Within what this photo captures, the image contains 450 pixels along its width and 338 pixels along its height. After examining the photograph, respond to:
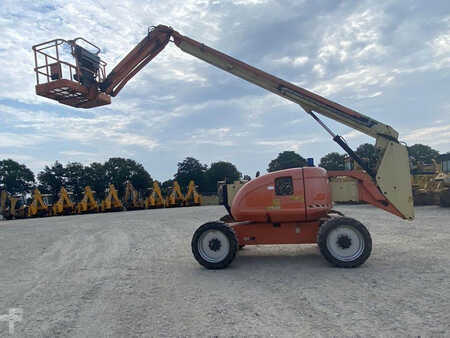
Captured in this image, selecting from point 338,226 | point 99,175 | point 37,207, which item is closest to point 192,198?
point 37,207

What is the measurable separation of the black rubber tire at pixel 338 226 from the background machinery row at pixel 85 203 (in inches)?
1096

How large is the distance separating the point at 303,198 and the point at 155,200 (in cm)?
2785

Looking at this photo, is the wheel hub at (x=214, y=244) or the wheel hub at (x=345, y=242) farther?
the wheel hub at (x=214, y=244)

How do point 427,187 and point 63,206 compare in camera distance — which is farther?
point 63,206

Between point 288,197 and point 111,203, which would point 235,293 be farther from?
point 111,203

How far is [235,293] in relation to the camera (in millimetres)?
5516

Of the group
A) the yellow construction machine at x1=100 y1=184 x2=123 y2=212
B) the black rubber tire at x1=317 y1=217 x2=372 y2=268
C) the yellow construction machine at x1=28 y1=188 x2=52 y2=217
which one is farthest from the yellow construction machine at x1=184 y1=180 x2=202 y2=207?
the black rubber tire at x1=317 y1=217 x2=372 y2=268

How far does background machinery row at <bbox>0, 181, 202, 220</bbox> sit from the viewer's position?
29.2 meters

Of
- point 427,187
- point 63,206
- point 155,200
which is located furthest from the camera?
point 155,200

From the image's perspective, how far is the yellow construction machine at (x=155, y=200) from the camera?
109 ft

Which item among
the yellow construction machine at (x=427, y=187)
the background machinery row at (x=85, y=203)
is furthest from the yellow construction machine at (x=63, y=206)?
the yellow construction machine at (x=427, y=187)

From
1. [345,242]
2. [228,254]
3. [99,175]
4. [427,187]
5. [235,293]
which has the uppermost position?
[99,175]

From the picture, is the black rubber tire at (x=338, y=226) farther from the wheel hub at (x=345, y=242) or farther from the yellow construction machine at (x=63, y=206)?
the yellow construction machine at (x=63, y=206)

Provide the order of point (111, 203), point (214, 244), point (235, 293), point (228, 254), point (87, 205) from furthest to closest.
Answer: point (111, 203) → point (87, 205) → point (214, 244) → point (228, 254) → point (235, 293)
